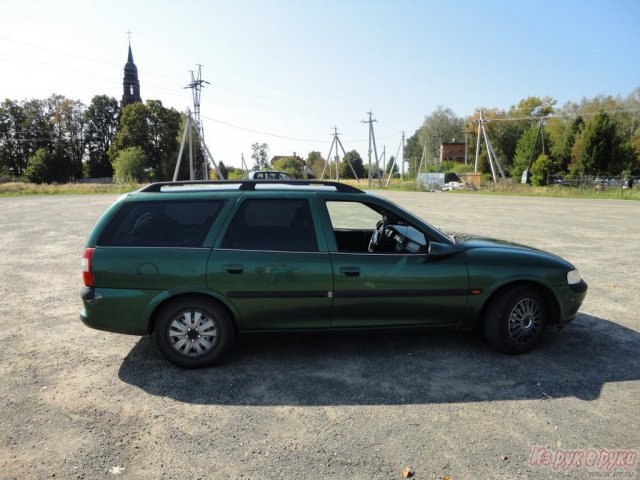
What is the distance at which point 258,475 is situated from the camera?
2.58 m

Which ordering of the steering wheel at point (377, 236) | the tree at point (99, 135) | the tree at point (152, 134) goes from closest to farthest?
the steering wheel at point (377, 236), the tree at point (152, 134), the tree at point (99, 135)

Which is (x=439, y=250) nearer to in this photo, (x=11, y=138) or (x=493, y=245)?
(x=493, y=245)

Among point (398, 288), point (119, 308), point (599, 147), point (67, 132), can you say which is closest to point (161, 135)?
point (67, 132)

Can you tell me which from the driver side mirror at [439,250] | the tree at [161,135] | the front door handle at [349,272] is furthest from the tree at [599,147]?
the tree at [161,135]

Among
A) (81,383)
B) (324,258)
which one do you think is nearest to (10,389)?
(81,383)

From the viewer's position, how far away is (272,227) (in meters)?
4.01

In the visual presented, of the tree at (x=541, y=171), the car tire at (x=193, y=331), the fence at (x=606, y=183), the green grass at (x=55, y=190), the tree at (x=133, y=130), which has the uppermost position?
the tree at (x=133, y=130)

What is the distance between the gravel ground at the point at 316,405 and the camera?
270 cm

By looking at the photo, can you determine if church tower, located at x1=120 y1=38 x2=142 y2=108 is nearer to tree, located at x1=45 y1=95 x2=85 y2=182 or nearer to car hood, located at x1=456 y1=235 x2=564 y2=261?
tree, located at x1=45 y1=95 x2=85 y2=182

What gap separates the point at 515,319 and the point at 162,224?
3.38 m

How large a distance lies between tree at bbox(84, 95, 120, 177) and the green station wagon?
Answer: 85929 mm

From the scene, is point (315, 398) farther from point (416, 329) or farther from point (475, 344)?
point (475, 344)

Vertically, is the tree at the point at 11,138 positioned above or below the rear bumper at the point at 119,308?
above

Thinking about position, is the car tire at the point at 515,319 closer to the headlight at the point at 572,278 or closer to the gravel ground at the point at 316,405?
the gravel ground at the point at 316,405
